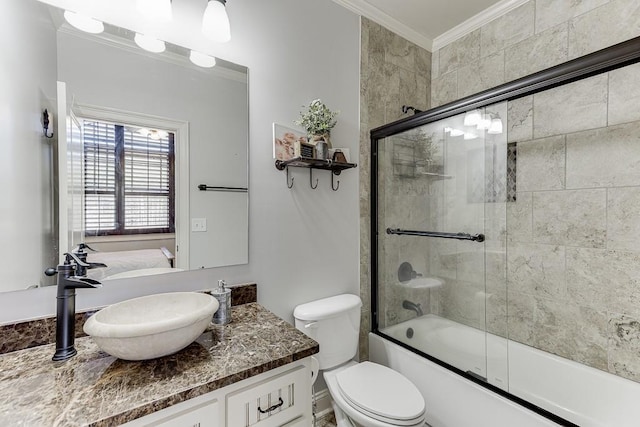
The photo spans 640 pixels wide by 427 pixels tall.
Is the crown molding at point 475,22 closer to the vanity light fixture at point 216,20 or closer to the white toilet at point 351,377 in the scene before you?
the vanity light fixture at point 216,20

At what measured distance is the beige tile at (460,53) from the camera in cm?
215

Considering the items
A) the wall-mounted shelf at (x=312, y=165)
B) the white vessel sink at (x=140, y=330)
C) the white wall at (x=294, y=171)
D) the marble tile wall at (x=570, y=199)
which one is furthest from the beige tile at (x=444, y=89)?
the white vessel sink at (x=140, y=330)

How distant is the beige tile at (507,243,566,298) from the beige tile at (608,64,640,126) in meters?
0.75

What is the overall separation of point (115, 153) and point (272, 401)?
1.12m

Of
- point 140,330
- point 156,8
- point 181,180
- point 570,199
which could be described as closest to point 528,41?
point 570,199

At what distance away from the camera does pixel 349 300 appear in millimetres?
1769

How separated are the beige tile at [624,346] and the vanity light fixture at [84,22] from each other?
9.06 feet

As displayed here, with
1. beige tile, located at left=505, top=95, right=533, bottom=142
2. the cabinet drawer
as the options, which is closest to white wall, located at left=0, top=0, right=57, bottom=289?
the cabinet drawer

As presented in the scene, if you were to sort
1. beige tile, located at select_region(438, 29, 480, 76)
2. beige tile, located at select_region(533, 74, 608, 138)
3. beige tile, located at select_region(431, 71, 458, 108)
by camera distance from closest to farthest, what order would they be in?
1. beige tile, located at select_region(533, 74, 608, 138)
2. beige tile, located at select_region(438, 29, 480, 76)
3. beige tile, located at select_region(431, 71, 458, 108)

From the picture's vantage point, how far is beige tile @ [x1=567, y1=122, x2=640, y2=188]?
58.1 inches

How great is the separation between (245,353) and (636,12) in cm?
242

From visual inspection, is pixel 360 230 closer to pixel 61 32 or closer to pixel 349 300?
pixel 349 300

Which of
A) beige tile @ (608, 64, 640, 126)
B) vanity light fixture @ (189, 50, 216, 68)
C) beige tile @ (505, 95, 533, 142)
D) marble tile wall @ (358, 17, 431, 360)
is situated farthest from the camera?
marble tile wall @ (358, 17, 431, 360)

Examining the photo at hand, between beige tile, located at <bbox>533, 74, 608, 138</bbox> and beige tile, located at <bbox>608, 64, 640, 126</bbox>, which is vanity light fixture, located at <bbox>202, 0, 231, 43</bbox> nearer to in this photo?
beige tile, located at <bbox>533, 74, 608, 138</bbox>
